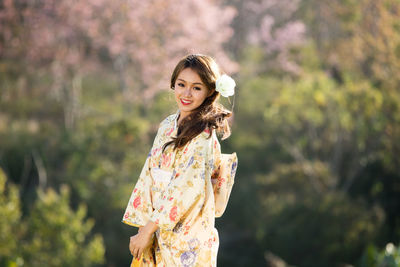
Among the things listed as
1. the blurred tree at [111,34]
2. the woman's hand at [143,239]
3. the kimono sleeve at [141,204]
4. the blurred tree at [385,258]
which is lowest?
the blurred tree at [385,258]

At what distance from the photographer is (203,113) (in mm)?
1945

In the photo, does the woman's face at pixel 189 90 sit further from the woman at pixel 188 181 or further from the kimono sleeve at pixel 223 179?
the kimono sleeve at pixel 223 179

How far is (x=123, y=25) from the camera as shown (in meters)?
9.66

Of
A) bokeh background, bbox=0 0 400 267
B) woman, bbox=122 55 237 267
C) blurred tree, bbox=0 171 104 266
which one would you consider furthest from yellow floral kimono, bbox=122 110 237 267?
blurred tree, bbox=0 171 104 266

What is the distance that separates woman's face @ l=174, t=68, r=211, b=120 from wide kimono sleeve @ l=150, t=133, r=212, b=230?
0.49 feet

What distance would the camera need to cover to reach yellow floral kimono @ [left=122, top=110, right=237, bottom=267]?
1856 mm

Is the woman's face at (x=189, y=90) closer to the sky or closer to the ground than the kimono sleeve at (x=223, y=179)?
closer to the sky

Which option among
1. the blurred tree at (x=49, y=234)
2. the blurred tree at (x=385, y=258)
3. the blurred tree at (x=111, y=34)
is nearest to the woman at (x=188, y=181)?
the blurred tree at (x=385, y=258)

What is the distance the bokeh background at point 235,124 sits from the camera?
6.84 metres

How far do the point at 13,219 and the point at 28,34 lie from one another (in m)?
5.00

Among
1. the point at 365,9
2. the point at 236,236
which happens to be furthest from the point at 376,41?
the point at 236,236

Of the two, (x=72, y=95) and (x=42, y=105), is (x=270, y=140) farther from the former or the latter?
(x=42, y=105)

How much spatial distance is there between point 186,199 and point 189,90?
17.1 inches

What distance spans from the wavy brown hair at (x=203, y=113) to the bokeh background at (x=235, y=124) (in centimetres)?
388
